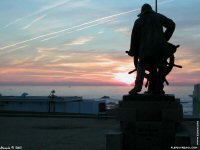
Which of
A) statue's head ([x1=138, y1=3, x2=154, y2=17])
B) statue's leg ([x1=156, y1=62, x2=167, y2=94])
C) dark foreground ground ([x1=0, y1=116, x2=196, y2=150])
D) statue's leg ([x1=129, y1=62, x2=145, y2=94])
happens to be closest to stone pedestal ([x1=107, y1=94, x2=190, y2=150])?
statue's leg ([x1=129, y1=62, x2=145, y2=94])

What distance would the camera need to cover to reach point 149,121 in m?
10.8

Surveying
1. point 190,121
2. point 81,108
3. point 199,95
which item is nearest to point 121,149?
point 190,121

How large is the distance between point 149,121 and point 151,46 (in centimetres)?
176

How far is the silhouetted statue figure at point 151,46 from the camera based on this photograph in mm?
11398

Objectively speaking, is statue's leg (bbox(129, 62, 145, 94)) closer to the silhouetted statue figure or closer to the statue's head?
the silhouetted statue figure

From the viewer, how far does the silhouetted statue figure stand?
37.4 feet

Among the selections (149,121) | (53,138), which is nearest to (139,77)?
(149,121)

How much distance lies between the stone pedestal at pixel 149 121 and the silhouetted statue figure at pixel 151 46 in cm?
50

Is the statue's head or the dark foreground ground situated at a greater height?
the statue's head

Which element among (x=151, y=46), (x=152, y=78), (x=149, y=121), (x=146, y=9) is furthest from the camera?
(x=152, y=78)

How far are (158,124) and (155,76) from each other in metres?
1.45

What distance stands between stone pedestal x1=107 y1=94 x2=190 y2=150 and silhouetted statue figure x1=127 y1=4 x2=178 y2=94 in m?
0.50

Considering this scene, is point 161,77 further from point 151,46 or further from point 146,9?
point 146,9

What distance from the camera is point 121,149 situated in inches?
427
